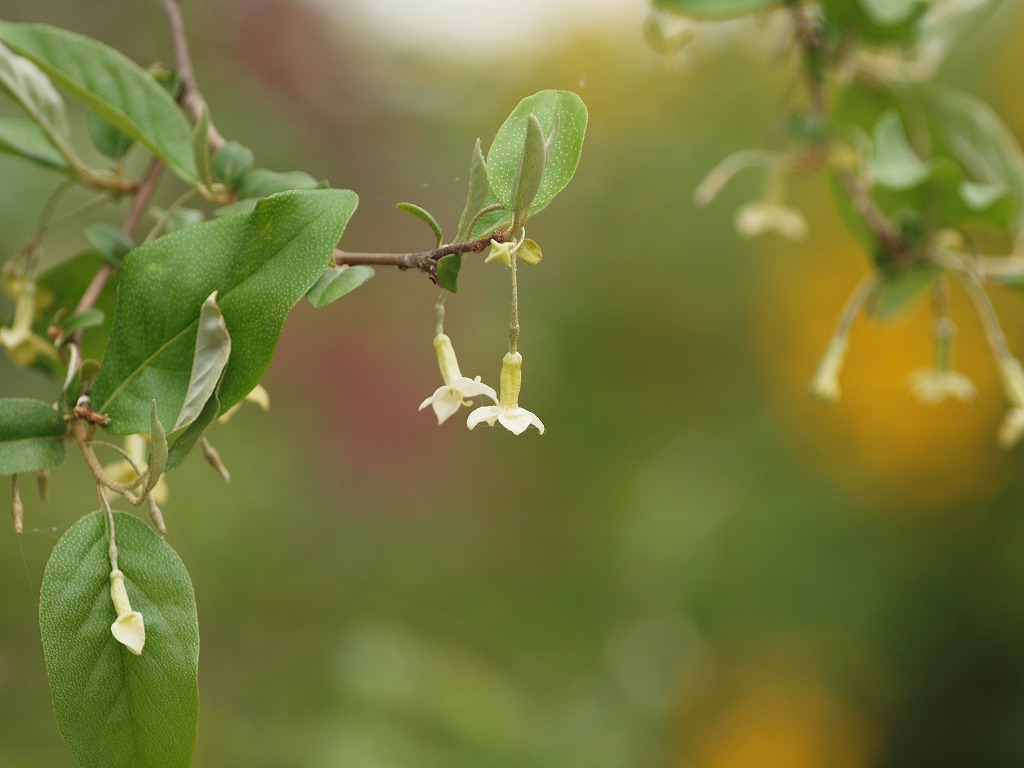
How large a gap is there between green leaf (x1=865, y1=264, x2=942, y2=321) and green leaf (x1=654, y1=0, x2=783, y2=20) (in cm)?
15

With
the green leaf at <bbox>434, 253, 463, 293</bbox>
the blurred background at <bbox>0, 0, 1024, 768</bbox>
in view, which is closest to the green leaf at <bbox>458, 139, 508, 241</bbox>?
the green leaf at <bbox>434, 253, 463, 293</bbox>

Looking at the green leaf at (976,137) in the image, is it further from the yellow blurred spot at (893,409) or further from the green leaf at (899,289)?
the yellow blurred spot at (893,409)

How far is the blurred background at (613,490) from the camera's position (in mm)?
1291

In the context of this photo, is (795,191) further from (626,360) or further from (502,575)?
(502,575)

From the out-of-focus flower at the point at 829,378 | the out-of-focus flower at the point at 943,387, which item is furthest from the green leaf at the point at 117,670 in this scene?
the out-of-focus flower at the point at 943,387

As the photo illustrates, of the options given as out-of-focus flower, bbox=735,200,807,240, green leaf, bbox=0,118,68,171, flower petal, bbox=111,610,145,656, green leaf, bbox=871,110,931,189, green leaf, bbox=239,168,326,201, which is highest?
green leaf, bbox=239,168,326,201

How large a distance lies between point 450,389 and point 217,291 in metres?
0.07

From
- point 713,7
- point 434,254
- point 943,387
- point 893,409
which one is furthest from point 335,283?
point 893,409

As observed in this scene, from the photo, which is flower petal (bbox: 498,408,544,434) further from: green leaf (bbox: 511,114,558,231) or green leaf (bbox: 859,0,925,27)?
green leaf (bbox: 859,0,925,27)

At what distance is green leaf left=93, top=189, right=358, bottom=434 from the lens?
9.4 inches

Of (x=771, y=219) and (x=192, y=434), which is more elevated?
(x=192, y=434)

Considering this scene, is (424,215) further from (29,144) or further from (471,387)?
(29,144)

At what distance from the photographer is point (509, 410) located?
0.27m

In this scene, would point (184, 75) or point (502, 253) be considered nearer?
point (502, 253)
